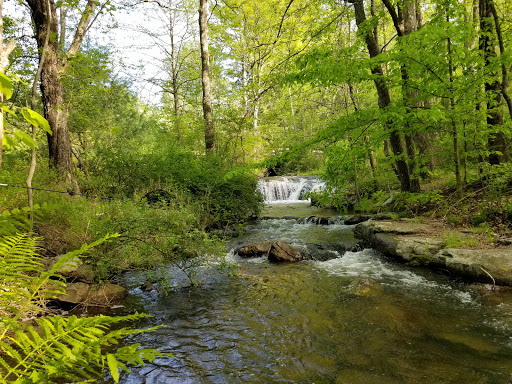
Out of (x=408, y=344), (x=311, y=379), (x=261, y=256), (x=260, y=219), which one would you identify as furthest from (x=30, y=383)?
(x=260, y=219)

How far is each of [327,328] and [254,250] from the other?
12.0 feet

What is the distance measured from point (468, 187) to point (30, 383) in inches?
339

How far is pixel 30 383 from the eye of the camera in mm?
985

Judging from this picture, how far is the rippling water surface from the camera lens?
119 inches

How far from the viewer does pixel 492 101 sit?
6.07 m

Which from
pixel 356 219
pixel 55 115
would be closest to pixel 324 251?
pixel 356 219

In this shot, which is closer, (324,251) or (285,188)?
(324,251)

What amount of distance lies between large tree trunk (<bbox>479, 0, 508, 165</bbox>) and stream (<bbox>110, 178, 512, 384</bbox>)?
3543 mm

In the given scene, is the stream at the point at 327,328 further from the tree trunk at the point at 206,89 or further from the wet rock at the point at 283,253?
the tree trunk at the point at 206,89

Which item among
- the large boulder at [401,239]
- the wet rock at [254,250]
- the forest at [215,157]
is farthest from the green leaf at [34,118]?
the wet rock at [254,250]

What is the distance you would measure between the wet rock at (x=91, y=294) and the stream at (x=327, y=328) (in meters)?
0.30

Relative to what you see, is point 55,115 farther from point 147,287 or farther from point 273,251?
point 273,251

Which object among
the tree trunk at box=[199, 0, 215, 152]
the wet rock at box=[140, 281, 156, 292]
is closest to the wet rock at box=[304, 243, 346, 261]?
the wet rock at box=[140, 281, 156, 292]

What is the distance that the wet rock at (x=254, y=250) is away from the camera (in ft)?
24.2
